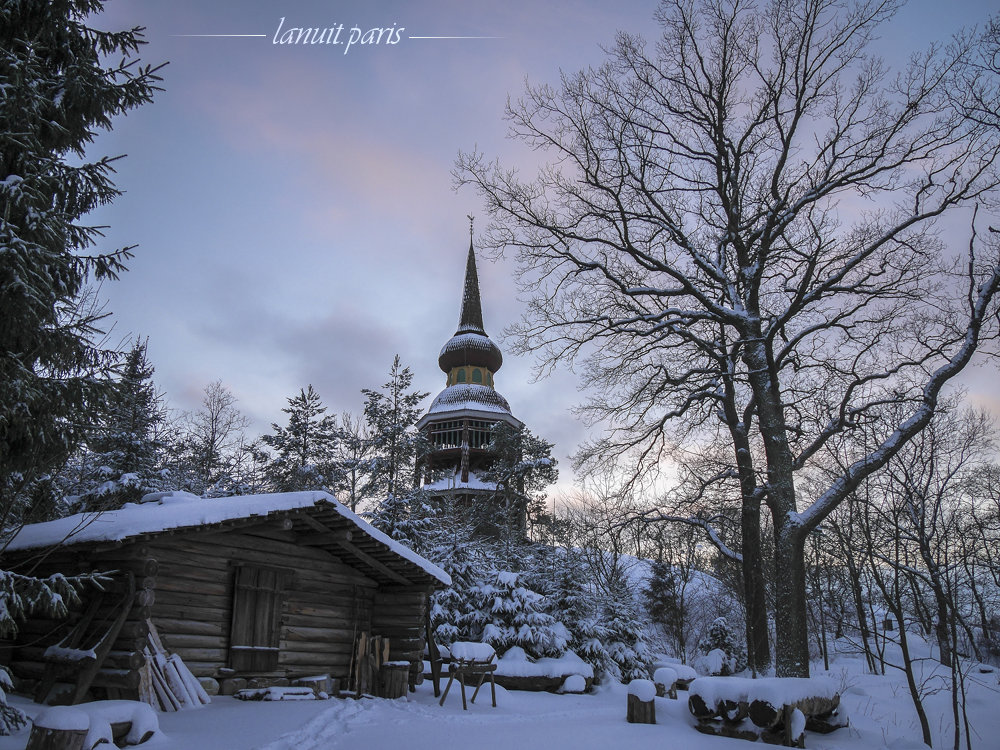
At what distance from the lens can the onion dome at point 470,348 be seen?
54438 mm

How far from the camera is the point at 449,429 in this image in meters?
49.3

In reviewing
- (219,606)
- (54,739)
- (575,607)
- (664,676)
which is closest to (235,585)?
(219,606)

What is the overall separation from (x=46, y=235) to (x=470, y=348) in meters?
46.9

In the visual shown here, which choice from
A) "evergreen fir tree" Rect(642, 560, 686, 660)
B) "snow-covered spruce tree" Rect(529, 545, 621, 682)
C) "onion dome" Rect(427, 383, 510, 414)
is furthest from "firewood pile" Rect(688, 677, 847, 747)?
"onion dome" Rect(427, 383, 510, 414)

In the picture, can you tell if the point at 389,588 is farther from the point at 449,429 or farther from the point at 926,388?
the point at 449,429

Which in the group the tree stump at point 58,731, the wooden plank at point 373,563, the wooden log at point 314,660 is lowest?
the wooden log at point 314,660

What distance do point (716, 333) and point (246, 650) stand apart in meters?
14.3

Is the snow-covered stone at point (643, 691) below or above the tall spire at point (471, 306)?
below

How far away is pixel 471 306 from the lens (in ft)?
195

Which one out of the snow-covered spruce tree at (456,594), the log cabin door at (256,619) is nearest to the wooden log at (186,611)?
the log cabin door at (256,619)

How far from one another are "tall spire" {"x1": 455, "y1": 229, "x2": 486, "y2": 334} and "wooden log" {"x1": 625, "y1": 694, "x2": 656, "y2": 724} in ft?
149

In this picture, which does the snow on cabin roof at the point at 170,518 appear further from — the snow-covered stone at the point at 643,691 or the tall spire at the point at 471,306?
the tall spire at the point at 471,306

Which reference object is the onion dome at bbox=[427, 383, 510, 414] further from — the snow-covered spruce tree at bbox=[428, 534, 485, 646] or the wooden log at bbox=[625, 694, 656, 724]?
the wooden log at bbox=[625, 694, 656, 724]

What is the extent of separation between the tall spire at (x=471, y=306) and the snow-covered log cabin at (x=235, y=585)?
4201cm
